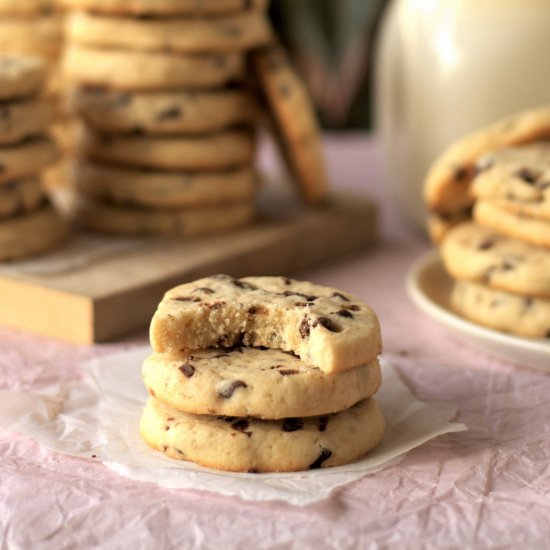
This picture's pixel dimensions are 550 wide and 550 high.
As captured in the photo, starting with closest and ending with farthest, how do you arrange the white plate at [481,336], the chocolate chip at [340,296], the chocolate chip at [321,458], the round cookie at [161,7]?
the chocolate chip at [321,458]
the chocolate chip at [340,296]
the white plate at [481,336]
the round cookie at [161,7]

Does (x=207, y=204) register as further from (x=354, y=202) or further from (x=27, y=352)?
(x=27, y=352)

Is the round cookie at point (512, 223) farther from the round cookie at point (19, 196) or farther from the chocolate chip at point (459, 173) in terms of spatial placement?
the round cookie at point (19, 196)

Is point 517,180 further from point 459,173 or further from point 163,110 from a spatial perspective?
point 163,110

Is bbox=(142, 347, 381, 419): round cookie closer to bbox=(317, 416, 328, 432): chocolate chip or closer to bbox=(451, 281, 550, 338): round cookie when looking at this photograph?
bbox=(317, 416, 328, 432): chocolate chip

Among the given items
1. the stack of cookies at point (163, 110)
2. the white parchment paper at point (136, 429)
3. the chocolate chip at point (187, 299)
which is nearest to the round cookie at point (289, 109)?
the stack of cookies at point (163, 110)

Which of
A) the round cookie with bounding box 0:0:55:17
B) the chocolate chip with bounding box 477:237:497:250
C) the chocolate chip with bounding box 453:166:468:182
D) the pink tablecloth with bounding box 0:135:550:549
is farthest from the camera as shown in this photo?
the round cookie with bounding box 0:0:55:17

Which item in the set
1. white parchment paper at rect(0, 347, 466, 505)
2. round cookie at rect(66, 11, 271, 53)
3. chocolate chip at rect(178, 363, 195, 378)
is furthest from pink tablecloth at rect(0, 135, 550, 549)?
round cookie at rect(66, 11, 271, 53)
